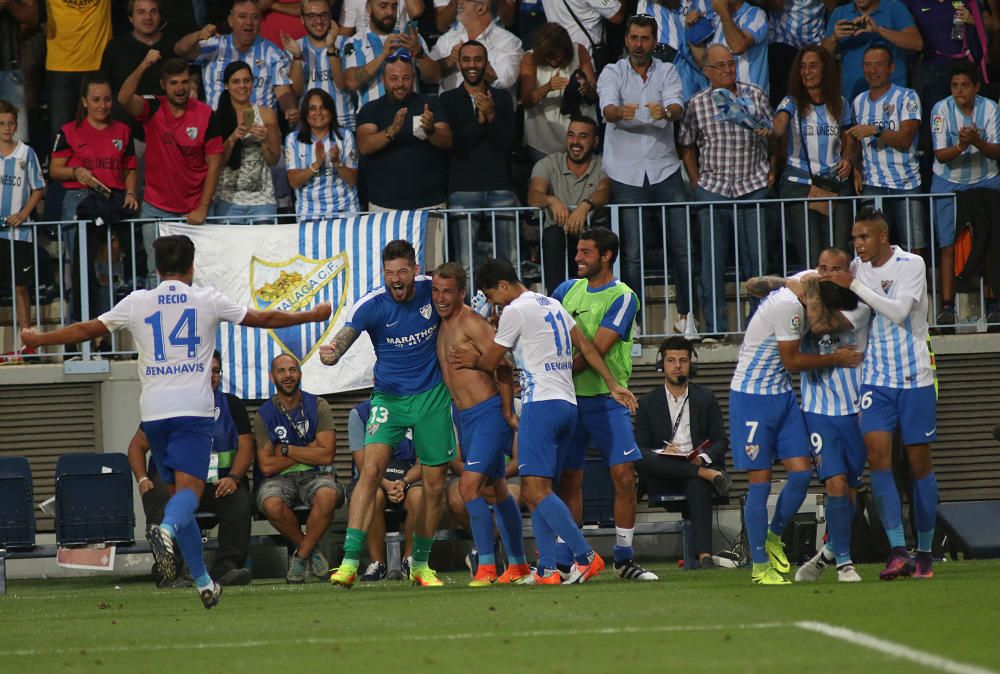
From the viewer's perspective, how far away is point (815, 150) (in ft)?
49.0

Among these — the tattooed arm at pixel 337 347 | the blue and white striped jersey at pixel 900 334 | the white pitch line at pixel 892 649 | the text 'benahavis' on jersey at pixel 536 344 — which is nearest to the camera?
the white pitch line at pixel 892 649

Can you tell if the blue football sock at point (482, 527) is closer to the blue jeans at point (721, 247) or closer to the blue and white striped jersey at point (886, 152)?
the blue jeans at point (721, 247)

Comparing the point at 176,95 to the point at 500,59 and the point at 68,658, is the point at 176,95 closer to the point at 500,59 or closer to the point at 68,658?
the point at 500,59

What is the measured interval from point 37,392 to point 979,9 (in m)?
10.3

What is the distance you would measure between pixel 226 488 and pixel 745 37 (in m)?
6.74

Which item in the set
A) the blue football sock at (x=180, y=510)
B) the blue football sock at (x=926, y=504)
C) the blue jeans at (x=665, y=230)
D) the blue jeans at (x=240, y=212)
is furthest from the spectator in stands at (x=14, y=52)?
the blue football sock at (x=926, y=504)

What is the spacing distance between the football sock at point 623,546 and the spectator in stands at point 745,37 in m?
5.57

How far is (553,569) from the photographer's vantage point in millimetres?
11133

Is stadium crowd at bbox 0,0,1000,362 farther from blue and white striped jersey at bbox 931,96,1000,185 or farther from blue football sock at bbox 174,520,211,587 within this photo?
blue football sock at bbox 174,520,211,587

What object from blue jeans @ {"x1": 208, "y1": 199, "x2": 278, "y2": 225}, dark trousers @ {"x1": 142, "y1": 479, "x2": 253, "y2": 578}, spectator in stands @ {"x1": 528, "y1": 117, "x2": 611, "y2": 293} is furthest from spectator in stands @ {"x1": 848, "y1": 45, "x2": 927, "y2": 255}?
dark trousers @ {"x1": 142, "y1": 479, "x2": 253, "y2": 578}

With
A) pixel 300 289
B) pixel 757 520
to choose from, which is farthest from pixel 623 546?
pixel 300 289

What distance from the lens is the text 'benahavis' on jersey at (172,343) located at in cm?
971

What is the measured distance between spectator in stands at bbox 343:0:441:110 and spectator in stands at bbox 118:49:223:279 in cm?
154

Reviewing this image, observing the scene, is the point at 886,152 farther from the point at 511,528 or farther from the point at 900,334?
the point at 511,528
